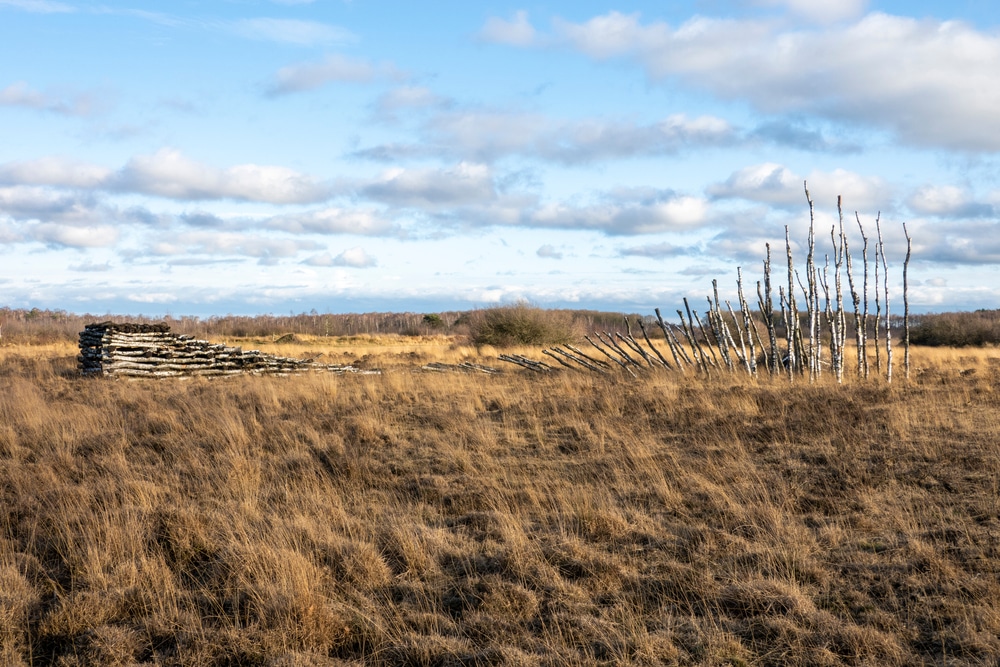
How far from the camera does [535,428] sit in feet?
30.6

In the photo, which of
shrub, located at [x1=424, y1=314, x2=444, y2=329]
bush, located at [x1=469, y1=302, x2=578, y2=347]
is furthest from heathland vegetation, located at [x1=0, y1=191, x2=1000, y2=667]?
shrub, located at [x1=424, y1=314, x2=444, y2=329]

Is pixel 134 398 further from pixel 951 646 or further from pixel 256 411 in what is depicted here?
pixel 951 646

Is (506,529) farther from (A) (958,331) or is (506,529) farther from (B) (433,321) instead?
(B) (433,321)

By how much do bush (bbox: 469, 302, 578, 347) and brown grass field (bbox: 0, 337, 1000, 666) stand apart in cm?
1809

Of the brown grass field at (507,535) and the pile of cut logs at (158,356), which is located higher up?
the pile of cut logs at (158,356)

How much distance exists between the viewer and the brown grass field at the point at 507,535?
4.02m

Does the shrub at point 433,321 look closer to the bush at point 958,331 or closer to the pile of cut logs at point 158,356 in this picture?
the bush at point 958,331

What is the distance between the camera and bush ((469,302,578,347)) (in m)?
28.4

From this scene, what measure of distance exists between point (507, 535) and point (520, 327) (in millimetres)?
23044

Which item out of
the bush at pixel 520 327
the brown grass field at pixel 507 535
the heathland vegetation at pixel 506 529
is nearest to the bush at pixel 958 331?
the bush at pixel 520 327

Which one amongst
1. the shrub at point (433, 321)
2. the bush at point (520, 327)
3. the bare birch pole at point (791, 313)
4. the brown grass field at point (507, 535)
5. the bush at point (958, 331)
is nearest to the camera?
the brown grass field at point (507, 535)

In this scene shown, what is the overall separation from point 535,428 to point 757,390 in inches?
Answer: 161

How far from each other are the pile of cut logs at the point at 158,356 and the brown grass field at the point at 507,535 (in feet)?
16.0

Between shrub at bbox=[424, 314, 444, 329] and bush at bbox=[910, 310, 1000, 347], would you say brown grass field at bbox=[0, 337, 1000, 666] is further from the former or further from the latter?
shrub at bbox=[424, 314, 444, 329]
